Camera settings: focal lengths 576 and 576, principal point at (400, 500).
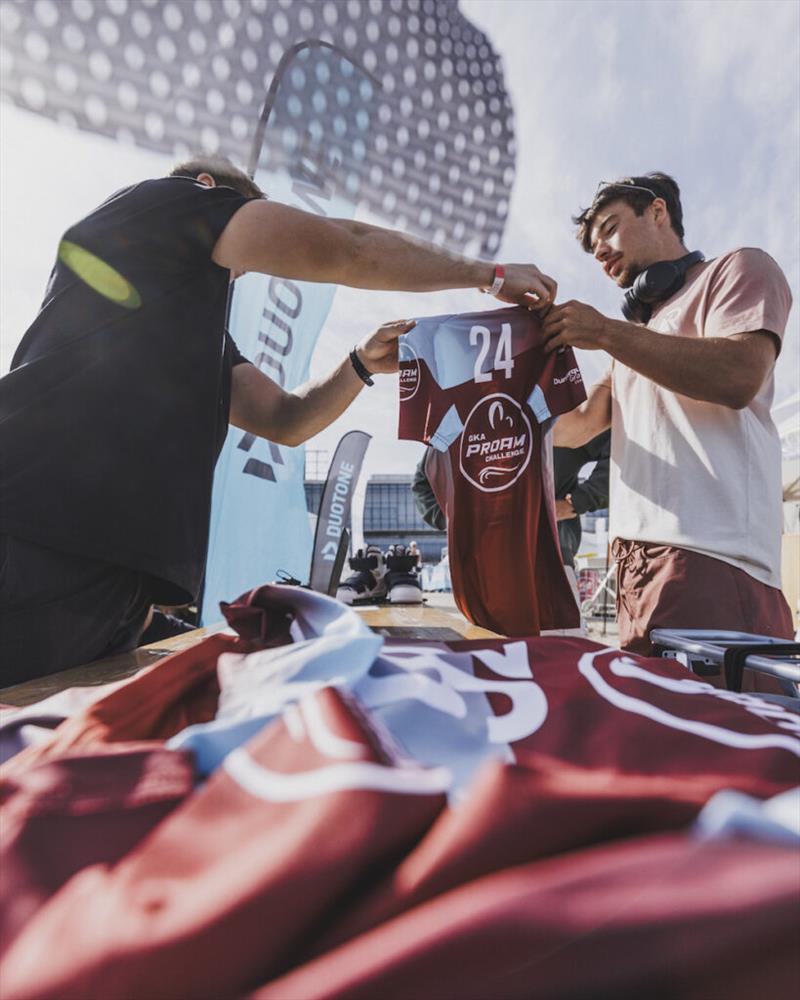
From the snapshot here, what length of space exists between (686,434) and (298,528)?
290 cm

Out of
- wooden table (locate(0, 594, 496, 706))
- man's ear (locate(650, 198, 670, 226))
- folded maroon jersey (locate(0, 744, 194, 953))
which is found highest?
man's ear (locate(650, 198, 670, 226))

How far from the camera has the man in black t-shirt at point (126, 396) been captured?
0.99 meters

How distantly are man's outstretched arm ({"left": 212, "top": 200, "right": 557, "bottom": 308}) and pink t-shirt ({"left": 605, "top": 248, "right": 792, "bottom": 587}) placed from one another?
0.64 m

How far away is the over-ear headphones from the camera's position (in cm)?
155

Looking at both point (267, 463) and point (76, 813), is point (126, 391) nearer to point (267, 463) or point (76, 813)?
point (76, 813)

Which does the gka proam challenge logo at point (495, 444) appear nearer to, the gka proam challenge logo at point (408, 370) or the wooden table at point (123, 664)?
the gka proam challenge logo at point (408, 370)

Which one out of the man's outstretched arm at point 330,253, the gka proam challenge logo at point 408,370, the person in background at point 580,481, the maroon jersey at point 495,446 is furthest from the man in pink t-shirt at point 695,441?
the person in background at point 580,481

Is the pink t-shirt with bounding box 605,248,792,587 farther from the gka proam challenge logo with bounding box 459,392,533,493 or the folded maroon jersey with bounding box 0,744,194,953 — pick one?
the folded maroon jersey with bounding box 0,744,194,953

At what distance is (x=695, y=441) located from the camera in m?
1.39

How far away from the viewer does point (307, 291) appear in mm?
3797

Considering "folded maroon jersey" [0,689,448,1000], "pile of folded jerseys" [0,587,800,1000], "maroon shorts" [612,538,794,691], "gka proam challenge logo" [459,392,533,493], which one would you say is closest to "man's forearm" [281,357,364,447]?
"gka proam challenge logo" [459,392,533,493]

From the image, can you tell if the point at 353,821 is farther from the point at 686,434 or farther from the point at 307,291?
the point at 307,291

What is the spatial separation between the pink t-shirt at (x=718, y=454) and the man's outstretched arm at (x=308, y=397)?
2.49ft

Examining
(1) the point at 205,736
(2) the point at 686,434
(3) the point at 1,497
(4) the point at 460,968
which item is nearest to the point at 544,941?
(4) the point at 460,968
